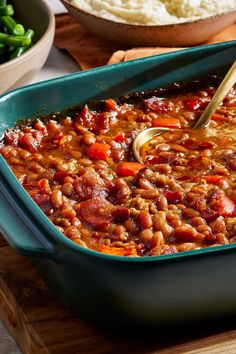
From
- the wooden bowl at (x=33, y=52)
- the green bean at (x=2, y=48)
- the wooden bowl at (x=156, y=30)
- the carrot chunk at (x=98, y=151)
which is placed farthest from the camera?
the green bean at (x=2, y=48)

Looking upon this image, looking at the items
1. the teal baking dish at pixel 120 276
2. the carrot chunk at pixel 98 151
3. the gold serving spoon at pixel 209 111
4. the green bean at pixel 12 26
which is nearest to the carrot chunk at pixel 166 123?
the gold serving spoon at pixel 209 111

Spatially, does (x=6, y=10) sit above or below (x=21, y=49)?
above

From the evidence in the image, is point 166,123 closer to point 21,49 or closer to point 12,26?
point 21,49

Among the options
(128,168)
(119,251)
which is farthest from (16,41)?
(119,251)

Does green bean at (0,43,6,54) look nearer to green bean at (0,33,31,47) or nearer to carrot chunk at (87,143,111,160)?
green bean at (0,33,31,47)

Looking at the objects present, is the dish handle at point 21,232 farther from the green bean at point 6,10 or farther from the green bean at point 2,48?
the green bean at point 6,10

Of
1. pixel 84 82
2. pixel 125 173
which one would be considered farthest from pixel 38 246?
pixel 84 82
